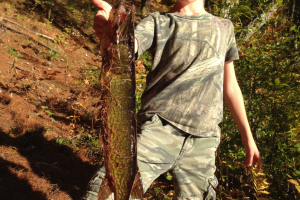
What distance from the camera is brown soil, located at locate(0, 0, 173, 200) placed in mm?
3613

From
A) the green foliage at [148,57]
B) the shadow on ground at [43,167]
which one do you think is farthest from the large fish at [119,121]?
the green foliage at [148,57]

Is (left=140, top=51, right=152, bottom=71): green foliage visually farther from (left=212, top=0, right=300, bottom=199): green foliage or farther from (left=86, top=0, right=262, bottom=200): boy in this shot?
(left=86, top=0, right=262, bottom=200): boy

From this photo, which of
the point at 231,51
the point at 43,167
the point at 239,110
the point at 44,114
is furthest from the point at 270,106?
the point at 44,114

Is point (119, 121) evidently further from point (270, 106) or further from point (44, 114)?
point (44, 114)

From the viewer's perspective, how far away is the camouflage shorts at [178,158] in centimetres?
188

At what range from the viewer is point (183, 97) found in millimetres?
2084

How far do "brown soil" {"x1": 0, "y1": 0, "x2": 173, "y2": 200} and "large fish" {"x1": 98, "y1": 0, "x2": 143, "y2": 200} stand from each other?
0.30 metres

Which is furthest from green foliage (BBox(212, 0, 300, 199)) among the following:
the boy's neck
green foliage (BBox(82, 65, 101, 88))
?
green foliage (BBox(82, 65, 101, 88))

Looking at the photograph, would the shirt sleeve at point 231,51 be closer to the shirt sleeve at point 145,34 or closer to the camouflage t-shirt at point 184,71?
the camouflage t-shirt at point 184,71

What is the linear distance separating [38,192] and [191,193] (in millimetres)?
2073

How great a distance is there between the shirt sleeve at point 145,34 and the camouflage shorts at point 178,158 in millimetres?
525

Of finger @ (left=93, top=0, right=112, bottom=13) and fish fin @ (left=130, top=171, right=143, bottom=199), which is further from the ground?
finger @ (left=93, top=0, right=112, bottom=13)

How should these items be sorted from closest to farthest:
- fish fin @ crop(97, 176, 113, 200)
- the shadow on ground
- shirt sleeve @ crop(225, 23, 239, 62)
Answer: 1. fish fin @ crop(97, 176, 113, 200)
2. shirt sleeve @ crop(225, 23, 239, 62)
3. the shadow on ground

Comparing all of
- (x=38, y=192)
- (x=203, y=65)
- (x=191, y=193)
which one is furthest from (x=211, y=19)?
(x=38, y=192)
